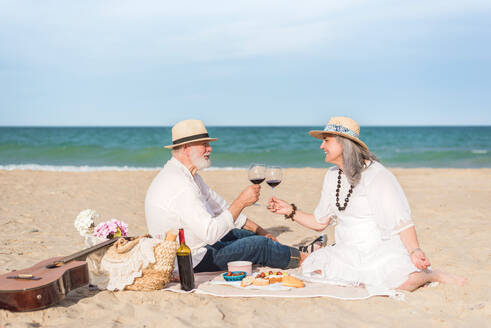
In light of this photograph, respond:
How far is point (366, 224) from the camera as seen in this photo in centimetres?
428

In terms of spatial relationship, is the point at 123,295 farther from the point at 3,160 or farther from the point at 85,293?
the point at 3,160

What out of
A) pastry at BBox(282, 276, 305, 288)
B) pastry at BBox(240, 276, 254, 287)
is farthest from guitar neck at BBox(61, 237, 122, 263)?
pastry at BBox(282, 276, 305, 288)

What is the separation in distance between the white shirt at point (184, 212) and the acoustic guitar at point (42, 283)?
730mm

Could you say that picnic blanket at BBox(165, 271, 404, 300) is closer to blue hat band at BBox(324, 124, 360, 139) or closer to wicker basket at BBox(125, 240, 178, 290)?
wicker basket at BBox(125, 240, 178, 290)

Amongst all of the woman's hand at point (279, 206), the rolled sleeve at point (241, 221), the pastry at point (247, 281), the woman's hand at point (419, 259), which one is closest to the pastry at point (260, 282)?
the pastry at point (247, 281)

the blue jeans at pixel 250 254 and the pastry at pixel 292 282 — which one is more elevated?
the blue jeans at pixel 250 254

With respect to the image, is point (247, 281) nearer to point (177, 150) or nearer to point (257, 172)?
point (257, 172)

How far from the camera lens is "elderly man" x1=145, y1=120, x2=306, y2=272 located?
13.3 feet

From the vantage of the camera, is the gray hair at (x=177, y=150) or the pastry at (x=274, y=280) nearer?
the pastry at (x=274, y=280)

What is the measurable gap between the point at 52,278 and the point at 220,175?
11.4 metres

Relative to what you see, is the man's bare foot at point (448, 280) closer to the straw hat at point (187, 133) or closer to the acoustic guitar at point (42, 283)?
the straw hat at point (187, 133)

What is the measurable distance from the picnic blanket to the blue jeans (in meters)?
0.31

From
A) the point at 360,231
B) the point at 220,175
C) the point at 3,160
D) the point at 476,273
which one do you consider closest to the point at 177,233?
the point at 360,231

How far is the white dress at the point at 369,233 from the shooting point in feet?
13.5
